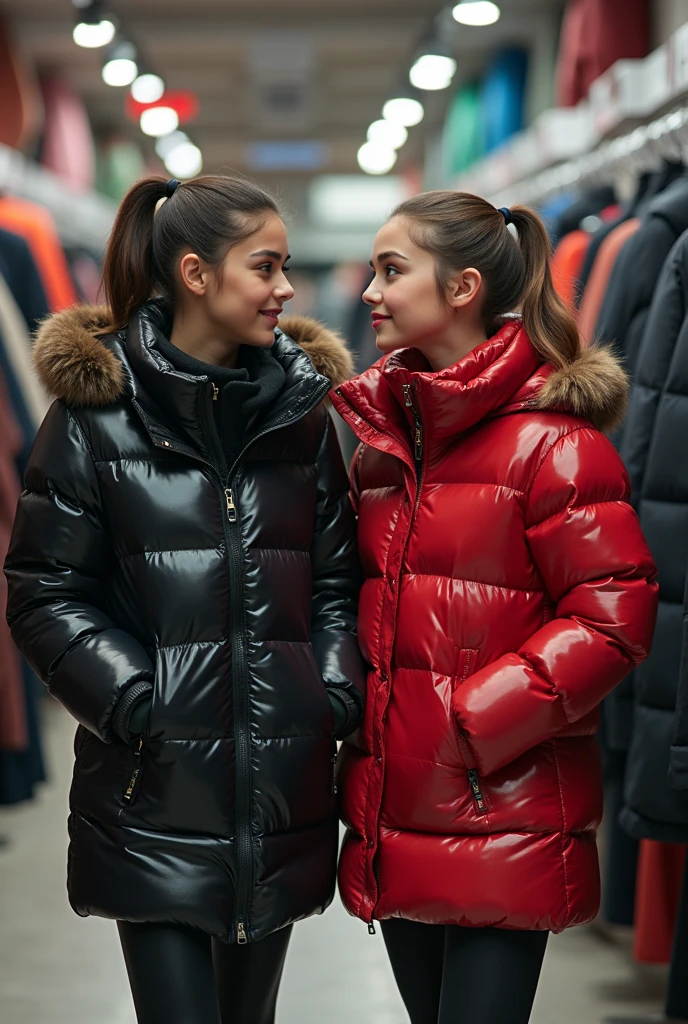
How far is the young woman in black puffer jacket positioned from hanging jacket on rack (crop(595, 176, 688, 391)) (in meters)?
1.10

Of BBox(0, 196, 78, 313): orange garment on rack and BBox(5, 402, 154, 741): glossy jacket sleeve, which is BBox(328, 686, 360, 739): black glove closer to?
BBox(5, 402, 154, 741): glossy jacket sleeve

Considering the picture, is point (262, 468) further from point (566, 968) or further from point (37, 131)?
point (37, 131)

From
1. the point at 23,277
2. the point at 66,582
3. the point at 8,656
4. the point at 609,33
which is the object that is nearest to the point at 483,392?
the point at 66,582

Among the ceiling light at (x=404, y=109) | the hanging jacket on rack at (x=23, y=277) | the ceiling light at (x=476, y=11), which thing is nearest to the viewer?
the hanging jacket on rack at (x=23, y=277)

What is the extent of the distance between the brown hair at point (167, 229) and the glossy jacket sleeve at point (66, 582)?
0.28 m

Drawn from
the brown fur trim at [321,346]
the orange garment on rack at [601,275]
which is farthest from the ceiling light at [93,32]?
the brown fur trim at [321,346]

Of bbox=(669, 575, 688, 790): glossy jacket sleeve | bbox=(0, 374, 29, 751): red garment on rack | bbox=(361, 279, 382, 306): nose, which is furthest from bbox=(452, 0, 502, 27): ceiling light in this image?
bbox=(669, 575, 688, 790): glossy jacket sleeve

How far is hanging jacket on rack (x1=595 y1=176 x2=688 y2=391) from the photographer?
306cm

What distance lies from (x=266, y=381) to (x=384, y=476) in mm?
270

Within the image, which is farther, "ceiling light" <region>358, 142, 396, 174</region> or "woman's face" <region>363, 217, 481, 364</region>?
"ceiling light" <region>358, 142, 396, 174</region>

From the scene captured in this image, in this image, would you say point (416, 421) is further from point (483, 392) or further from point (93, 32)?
point (93, 32)

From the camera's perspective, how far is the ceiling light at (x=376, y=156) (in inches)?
433

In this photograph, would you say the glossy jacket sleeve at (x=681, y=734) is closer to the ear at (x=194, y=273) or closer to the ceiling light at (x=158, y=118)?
the ear at (x=194, y=273)

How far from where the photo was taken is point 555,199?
539 centimetres
